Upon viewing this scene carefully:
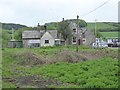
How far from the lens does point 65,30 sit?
Answer: 66.1m

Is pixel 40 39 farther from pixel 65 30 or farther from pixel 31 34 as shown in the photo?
pixel 65 30

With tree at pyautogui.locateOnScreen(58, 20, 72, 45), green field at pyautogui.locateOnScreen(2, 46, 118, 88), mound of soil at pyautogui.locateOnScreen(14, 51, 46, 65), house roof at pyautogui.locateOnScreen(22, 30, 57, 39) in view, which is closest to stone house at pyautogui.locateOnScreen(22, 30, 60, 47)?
house roof at pyautogui.locateOnScreen(22, 30, 57, 39)

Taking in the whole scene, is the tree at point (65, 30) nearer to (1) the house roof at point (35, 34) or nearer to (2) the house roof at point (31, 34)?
(1) the house roof at point (35, 34)

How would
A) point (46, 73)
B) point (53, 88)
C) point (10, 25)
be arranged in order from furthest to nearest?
point (10, 25), point (46, 73), point (53, 88)

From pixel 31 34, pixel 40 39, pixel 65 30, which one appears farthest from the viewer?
pixel 31 34

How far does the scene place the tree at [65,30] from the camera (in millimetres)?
65062

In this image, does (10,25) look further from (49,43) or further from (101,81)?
(101,81)

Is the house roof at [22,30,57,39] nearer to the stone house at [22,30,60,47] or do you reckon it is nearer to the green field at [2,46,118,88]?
the stone house at [22,30,60,47]

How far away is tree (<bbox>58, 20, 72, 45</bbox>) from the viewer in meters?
65.1

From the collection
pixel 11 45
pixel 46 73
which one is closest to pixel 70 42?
pixel 11 45

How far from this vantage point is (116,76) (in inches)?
688

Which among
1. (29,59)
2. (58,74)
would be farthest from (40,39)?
(58,74)

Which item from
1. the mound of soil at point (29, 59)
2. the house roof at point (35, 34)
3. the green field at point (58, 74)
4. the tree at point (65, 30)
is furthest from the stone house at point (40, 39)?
the mound of soil at point (29, 59)

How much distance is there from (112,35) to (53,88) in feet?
278
